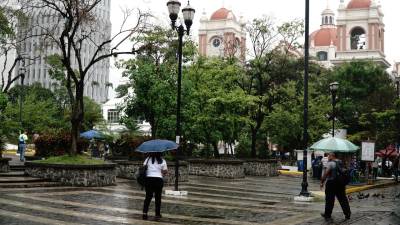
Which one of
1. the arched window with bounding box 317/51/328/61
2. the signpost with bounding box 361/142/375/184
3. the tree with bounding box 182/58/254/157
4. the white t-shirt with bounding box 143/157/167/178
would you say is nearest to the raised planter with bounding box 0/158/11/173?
the tree with bounding box 182/58/254/157

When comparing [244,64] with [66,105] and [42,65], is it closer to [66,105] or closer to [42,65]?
[66,105]

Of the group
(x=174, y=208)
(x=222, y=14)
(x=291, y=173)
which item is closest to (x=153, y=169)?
(x=174, y=208)

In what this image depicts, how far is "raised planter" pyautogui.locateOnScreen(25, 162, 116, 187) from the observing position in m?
19.1

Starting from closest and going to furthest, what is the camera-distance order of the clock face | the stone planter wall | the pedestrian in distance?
the pedestrian in distance
the stone planter wall
the clock face

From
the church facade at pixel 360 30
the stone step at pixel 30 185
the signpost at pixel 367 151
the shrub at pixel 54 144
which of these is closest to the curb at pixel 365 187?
the signpost at pixel 367 151

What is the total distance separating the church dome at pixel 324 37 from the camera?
102 m

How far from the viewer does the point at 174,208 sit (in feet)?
46.1

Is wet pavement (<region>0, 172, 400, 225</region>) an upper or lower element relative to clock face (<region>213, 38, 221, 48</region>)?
lower

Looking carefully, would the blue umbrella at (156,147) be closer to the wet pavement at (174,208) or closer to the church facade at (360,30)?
the wet pavement at (174,208)

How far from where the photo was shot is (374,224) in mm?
11969

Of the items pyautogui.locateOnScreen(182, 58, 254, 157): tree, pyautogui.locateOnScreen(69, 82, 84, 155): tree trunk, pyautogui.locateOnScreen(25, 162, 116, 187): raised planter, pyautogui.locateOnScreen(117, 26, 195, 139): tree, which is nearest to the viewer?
pyautogui.locateOnScreen(25, 162, 116, 187): raised planter

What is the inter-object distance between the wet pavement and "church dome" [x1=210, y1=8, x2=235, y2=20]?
85.4 metres

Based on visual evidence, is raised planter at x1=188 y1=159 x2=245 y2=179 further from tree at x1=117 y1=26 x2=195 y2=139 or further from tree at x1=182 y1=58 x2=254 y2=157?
tree at x1=182 y1=58 x2=254 y2=157

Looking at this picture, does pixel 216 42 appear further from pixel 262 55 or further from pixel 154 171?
pixel 154 171
